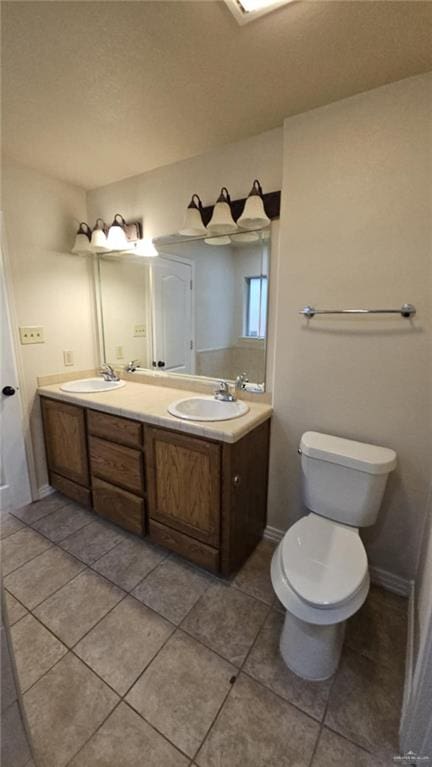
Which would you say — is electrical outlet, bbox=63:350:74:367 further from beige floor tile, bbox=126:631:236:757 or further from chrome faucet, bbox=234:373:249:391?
beige floor tile, bbox=126:631:236:757

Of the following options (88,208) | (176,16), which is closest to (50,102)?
(176,16)

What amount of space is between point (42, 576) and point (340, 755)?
1471 mm

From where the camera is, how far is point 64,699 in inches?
43.9

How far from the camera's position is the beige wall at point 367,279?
1.30 metres

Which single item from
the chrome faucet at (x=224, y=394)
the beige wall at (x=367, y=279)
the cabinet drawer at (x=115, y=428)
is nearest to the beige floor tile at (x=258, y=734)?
the beige wall at (x=367, y=279)

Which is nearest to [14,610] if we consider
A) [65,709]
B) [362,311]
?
[65,709]

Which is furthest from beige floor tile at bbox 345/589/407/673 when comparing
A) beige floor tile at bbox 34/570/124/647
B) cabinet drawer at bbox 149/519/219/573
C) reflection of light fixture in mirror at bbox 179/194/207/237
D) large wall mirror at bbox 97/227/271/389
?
reflection of light fixture in mirror at bbox 179/194/207/237

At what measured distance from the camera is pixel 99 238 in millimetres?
2133

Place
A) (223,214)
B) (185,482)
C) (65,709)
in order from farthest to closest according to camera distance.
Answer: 1. (223,214)
2. (185,482)
3. (65,709)

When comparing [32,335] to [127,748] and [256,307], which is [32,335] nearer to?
[256,307]

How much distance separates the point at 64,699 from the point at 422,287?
82.8 inches

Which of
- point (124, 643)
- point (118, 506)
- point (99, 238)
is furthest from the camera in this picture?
point (99, 238)

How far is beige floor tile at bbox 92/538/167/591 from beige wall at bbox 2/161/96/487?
90 centimetres

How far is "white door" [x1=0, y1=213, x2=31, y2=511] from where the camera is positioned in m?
1.95
